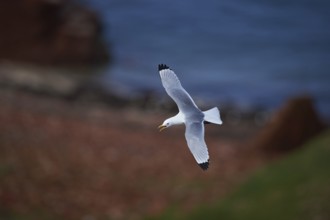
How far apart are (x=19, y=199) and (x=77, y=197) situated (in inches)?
62.0

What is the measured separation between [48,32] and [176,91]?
98.2 feet

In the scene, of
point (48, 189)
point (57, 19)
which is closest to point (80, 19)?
point (57, 19)

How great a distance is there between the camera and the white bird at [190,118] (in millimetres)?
4336

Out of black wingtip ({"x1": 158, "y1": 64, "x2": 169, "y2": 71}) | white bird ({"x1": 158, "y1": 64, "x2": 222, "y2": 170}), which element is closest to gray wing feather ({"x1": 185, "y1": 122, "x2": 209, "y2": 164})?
white bird ({"x1": 158, "y1": 64, "x2": 222, "y2": 170})

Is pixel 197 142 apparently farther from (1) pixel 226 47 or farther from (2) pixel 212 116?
(1) pixel 226 47

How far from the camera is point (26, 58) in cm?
3481

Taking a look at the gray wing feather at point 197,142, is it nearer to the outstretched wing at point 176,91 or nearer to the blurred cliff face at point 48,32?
the outstretched wing at point 176,91

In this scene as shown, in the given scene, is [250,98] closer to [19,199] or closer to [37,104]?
[37,104]

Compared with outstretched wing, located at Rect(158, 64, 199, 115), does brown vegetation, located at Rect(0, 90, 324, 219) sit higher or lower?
higher

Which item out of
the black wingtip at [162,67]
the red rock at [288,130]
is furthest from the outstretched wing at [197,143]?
the red rock at [288,130]

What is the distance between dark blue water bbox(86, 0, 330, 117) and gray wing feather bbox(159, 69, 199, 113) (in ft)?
88.9

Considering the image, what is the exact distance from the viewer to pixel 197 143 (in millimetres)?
4457

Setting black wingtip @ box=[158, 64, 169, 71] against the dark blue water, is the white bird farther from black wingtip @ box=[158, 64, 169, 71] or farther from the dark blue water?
the dark blue water

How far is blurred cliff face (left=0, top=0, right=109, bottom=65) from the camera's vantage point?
3356 cm
